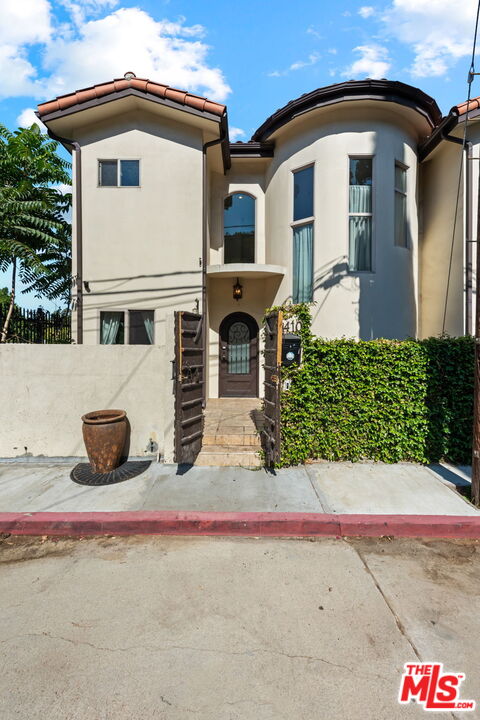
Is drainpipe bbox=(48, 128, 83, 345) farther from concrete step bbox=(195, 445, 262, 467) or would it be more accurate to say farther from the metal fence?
concrete step bbox=(195, 445, 262, 467)

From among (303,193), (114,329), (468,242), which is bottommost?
(114,329)

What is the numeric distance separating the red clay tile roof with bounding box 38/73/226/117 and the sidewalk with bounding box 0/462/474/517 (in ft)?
25.3

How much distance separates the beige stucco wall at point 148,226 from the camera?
8.27 meters

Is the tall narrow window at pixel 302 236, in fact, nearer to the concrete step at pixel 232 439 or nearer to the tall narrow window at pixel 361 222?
the tall narrow window at pixel 361 222

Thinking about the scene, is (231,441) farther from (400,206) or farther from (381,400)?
(400,206)

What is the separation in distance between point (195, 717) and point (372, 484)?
378 centimetres

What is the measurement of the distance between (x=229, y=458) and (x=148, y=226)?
19.0ft

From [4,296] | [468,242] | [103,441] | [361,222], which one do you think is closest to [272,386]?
[103,441]

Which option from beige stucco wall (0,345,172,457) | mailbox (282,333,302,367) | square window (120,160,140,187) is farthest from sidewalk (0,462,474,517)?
square window (120,160,140,187)

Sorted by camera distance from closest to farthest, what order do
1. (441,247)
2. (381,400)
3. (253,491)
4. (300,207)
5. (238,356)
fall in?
(253,491)
(381,400)
(441,247)
(300,207)
(238,356)

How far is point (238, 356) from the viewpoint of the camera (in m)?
9.98

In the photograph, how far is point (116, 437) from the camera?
5.59 meters

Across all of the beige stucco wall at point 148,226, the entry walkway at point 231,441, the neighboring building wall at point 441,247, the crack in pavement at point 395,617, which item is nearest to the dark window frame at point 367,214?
the neighboring building wall at point 441,247

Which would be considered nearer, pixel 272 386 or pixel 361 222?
pixel 272 386
